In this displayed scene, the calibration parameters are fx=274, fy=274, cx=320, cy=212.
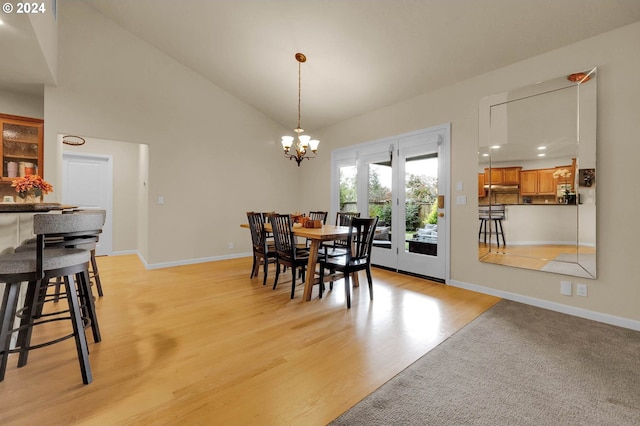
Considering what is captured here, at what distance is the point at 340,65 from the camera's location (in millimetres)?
3848

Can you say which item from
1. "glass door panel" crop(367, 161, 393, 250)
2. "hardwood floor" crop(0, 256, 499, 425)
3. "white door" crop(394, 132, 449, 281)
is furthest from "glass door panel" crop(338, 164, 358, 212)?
"hardwood floor" crop(0, 256, 499, 425)

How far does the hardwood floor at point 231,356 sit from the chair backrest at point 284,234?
0.52m

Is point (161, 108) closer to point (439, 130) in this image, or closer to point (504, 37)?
point (439, 130)

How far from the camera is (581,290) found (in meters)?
2.73

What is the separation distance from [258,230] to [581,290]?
142 inches

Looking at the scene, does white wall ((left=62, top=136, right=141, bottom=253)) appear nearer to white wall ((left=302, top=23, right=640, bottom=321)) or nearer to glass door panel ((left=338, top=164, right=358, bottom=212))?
glass door panel ((left=338, top=164, right=358, bottom=212))

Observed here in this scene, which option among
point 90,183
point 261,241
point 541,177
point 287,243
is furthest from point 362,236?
point 90,183

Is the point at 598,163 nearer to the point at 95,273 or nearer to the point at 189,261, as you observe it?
the point at 95,273

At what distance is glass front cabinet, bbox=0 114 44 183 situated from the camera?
A: 3553 mm

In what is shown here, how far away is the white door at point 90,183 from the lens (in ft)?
17.0

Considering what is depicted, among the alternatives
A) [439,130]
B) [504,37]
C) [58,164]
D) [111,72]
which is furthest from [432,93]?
[58,164]

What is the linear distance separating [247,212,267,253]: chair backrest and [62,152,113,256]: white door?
3.70 meters

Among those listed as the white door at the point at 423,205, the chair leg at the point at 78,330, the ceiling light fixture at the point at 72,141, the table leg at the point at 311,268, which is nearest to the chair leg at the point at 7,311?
the chair leg at the point at 78,330

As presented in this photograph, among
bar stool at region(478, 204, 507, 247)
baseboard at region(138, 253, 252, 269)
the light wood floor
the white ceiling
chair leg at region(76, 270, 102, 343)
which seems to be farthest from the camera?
baseboard at region(138, 253, 252, 269)
